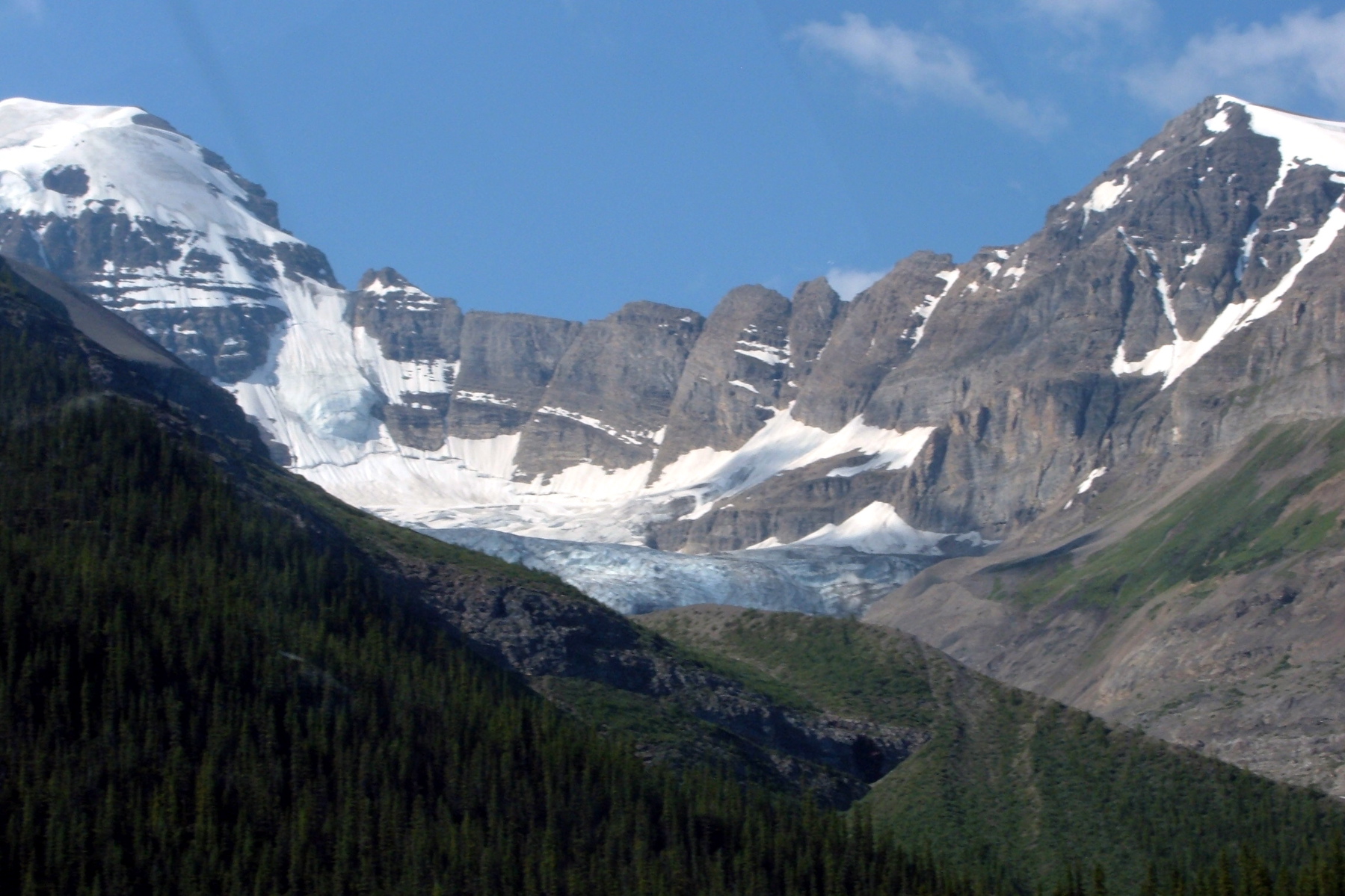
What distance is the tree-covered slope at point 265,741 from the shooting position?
382 ft

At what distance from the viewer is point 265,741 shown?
129 metres

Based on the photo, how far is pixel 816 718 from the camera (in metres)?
180

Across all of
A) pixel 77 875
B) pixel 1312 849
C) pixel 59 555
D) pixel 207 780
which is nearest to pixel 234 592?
pixel 59 555

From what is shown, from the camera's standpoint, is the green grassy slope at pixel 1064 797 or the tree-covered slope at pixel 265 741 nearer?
the tree-covered slope at pixel 265 741

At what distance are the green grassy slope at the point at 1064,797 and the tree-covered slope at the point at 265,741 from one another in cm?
1655

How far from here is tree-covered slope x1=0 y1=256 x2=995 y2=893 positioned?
117m

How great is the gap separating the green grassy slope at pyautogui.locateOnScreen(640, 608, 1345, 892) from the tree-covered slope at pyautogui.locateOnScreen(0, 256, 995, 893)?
16554 millimetres

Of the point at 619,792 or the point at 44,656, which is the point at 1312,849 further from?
the point at 44,656

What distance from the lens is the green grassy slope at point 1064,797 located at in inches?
5797

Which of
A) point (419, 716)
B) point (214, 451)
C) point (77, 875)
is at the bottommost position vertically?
point (77, 875)

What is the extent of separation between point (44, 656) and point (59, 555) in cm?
1481

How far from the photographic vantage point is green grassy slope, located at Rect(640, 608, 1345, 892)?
147m

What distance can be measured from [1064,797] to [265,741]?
219 ft

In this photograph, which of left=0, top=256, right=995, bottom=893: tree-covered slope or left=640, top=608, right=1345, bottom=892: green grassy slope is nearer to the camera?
left=0, top=256, right=995, bottom=893: tree-covered slope
